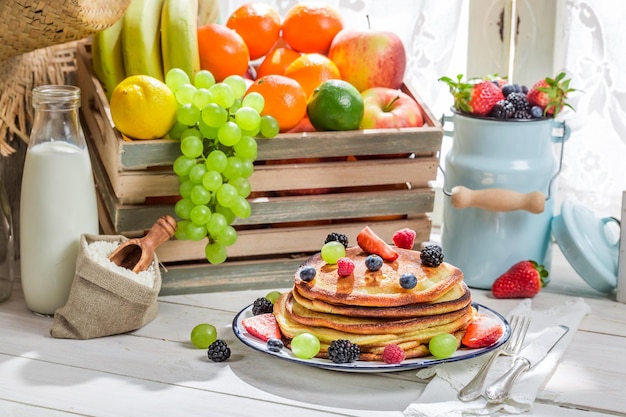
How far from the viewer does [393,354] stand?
1202mm

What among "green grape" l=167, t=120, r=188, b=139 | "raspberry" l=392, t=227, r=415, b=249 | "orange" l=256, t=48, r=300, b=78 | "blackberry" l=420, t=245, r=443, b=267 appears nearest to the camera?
"blackberry" l=420, t=245, r=443, b=267

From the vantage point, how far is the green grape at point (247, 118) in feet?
4.74

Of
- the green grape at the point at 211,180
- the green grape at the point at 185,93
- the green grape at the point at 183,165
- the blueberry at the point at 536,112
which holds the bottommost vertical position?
the green grape at the point at 211,180

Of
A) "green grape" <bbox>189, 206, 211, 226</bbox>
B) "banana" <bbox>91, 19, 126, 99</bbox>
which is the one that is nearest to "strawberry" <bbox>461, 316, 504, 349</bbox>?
"green grape" <bbox>189, 206, 211, 226</bbox>

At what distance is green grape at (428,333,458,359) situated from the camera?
1216mm

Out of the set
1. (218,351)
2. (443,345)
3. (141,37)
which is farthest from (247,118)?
(443,345)

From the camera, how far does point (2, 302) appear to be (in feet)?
5.06

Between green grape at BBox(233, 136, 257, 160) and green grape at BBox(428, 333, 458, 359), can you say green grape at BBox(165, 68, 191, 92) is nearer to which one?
green grape at BBox(233, 136, 257, 160)

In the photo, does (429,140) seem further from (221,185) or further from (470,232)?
(221,185)

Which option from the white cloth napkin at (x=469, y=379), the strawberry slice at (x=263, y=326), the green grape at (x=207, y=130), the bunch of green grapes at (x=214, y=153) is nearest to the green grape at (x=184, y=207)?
the bunch of green grapes at (x=214, y=153)

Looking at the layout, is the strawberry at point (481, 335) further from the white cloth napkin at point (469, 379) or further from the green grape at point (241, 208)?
the green grape at point (241, 208)

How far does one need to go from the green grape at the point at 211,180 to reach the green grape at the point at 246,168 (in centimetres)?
4

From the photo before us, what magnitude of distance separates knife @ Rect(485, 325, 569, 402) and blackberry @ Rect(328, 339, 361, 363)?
6.7 inches

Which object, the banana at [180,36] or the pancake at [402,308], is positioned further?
the banana at [180,36]
